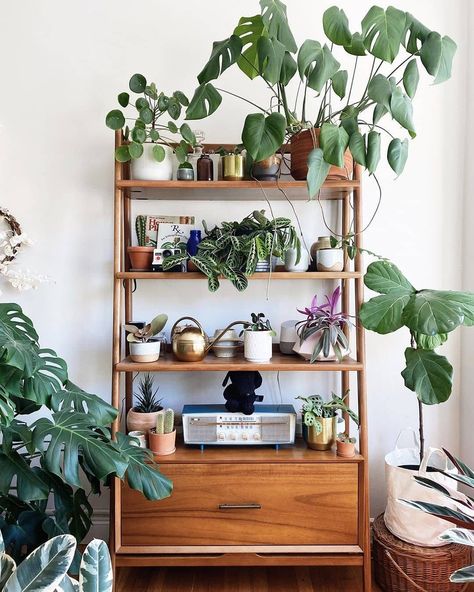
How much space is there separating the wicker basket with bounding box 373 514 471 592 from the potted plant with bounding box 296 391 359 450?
1.37 ft

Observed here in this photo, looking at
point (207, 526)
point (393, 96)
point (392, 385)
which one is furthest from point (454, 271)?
point (207, 526)

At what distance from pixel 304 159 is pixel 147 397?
111 centimetres

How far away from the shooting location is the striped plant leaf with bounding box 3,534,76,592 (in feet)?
2.65

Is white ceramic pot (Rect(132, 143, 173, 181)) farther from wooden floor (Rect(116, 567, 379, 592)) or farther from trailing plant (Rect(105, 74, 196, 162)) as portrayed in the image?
wooden floor (Rect(116, 567, 379, 592))

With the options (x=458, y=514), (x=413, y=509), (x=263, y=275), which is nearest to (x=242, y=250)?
(x=263, y=275)

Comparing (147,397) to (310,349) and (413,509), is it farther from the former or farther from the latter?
(413,509)

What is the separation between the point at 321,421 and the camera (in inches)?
66.0

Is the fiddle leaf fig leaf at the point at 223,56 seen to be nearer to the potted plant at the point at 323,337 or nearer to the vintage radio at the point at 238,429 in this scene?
the potted plant at the point at 323,337

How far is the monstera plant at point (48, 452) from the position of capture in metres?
1.31

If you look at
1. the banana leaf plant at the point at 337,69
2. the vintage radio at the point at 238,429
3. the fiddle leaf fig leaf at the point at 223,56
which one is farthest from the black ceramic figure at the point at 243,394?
the fiddle leaf fig leaf at the point at 223,56

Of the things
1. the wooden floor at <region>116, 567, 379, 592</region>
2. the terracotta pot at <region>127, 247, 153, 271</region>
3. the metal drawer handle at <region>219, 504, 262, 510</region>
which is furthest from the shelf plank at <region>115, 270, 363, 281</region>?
the wooden floor at <region>116, 567, 379, 592</region>

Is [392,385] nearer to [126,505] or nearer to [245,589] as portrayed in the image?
[245,589]

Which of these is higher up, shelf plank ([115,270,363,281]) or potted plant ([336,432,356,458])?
shelf plank ([115,270,363,281])

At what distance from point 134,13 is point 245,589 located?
2409 millimetres
